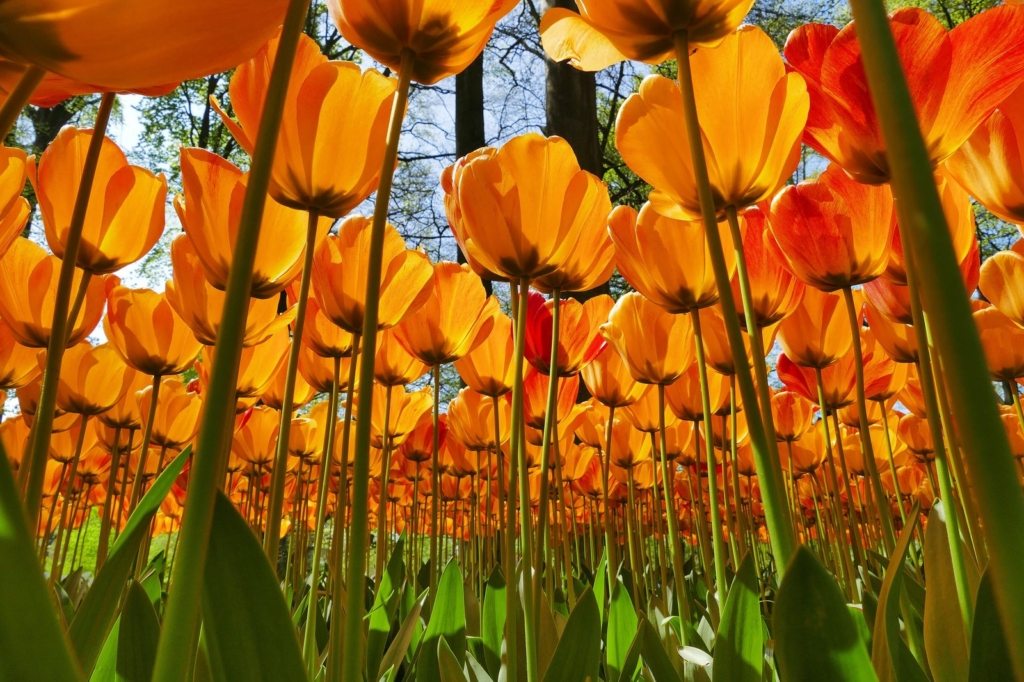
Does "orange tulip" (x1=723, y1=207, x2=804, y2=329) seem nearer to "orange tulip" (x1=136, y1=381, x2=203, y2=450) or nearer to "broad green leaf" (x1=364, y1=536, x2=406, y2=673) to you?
"broad green leaf" (x1=364, y1=536, x2=406, y2=673)

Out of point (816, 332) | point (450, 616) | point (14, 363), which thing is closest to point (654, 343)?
point (816, 332)

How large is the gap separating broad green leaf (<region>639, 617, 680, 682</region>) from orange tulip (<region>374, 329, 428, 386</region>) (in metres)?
0.54

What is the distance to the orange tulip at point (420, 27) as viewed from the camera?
1.60ft

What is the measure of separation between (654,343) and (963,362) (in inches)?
33.0

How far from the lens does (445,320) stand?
1008mm

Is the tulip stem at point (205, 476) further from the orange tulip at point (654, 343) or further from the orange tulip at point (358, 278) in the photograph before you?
the orange tulip at point (654, 343)

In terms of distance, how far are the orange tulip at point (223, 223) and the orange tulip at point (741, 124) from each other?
359mm

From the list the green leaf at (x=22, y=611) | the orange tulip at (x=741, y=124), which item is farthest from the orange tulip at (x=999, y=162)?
the green leaf at (x=22, y=611)

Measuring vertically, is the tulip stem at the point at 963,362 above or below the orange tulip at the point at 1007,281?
below

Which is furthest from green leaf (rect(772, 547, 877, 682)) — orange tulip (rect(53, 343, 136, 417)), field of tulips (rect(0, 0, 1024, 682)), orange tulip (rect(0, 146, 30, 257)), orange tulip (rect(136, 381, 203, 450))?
orange tulip (rect(136, 381, 203, 450))

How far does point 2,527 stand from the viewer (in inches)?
8.2

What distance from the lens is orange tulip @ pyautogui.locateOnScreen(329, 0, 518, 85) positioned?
49 centimetres

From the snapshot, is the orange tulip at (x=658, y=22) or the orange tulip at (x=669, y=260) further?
the orange tulip at (x=669, y=260)

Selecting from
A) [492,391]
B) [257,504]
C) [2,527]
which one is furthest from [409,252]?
[257,504]
